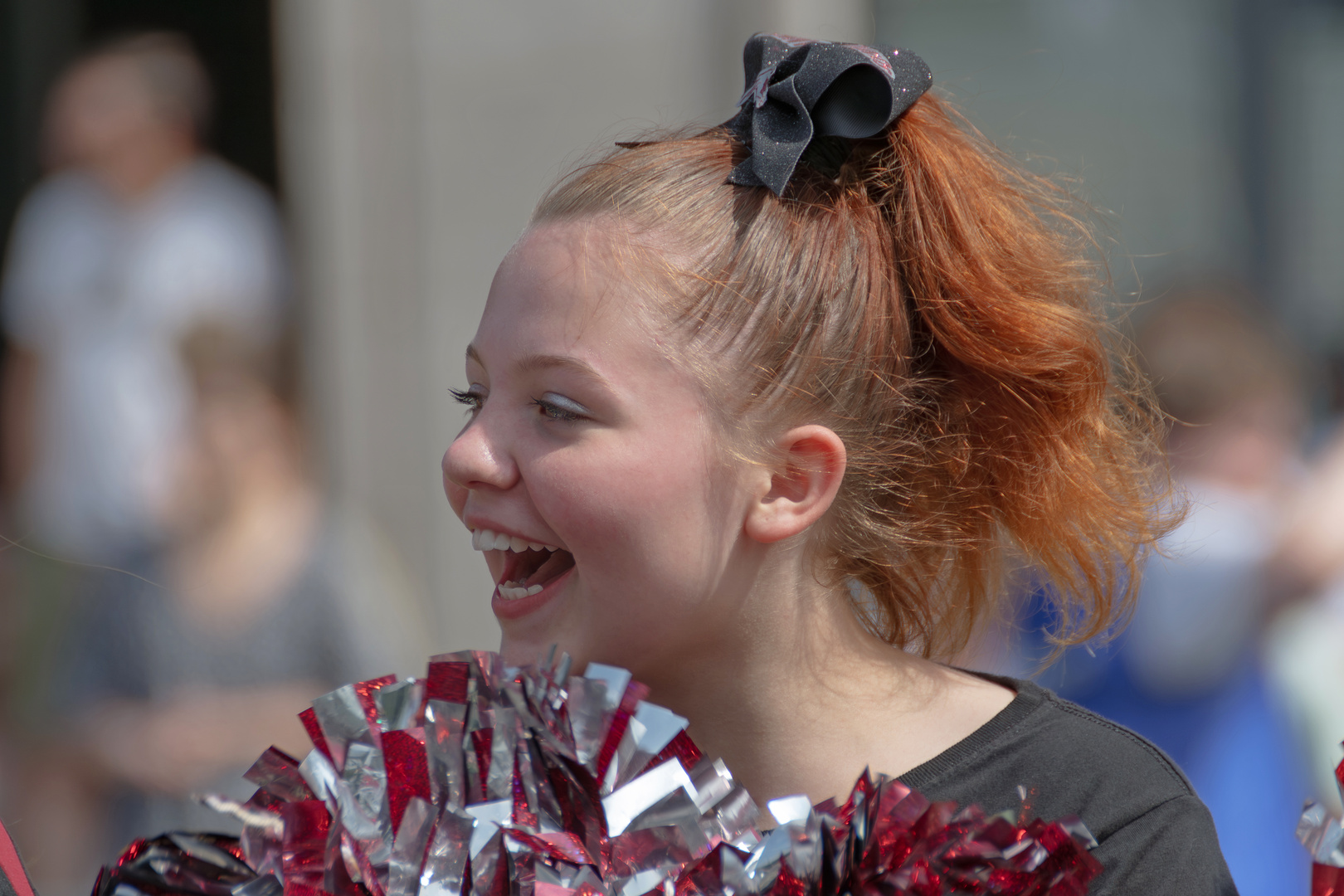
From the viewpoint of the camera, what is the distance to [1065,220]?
1891 millimetres

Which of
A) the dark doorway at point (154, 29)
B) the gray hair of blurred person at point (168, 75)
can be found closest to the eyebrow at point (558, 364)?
the gray hair of blurred person at point (168, 75)

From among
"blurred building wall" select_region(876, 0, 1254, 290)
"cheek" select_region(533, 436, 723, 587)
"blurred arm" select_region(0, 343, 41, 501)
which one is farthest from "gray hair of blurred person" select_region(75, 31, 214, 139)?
"cheek" select_region(533, 436, 723, 587)

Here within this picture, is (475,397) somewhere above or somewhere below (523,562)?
above

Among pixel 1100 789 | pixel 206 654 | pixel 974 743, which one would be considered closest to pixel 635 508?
pixel 974 743

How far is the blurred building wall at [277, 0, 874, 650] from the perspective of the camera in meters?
4.45

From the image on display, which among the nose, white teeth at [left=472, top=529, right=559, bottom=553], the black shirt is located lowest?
the black shirt

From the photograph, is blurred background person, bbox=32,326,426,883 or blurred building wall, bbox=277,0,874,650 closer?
blurred background person, bbox=32,326,426,883

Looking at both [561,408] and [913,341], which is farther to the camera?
[913,341]

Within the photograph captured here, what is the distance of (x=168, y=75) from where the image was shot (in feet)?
13.8

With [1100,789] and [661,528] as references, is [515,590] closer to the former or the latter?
[661,528]

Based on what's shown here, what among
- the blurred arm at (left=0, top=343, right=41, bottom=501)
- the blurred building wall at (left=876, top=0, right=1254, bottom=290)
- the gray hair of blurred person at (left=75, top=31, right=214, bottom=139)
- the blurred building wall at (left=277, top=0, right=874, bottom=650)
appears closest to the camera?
the blurred arm at (left=0, top=343, right=41, bottom=501)

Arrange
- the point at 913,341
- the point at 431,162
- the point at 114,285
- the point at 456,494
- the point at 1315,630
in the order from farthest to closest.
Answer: the point at 431,162
the point at 114,285
the point at 1315,630
the point at 913,341
the point at 456,494

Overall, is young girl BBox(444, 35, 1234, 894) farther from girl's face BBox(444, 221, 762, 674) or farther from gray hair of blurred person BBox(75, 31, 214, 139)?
gray hair of blurred person BBox(75, 31, 214, 139)

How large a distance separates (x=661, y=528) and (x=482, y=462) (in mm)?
211
